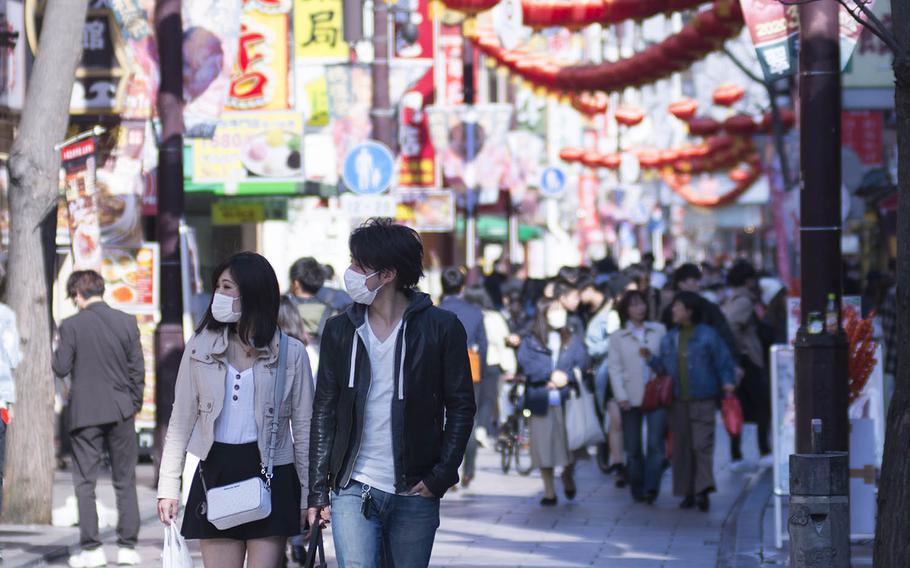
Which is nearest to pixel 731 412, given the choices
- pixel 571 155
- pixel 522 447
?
pixel 522 447

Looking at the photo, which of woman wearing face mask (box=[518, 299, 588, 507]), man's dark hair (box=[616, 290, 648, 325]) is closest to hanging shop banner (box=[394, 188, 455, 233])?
man's dark hair (box=[616, 290, 648, 325])

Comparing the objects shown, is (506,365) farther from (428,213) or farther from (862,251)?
(862,251)

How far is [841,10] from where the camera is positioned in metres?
9.81

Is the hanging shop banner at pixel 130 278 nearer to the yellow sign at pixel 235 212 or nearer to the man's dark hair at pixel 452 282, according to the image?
the man's dark hair at pixel 452 282

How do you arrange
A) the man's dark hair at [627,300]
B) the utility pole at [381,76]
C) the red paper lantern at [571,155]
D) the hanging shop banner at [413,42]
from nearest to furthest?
the man's dark hair at [627,300], the utility pole at [381,76], the hanging shop banner at [413,42], the red paper lantern at [571,155]

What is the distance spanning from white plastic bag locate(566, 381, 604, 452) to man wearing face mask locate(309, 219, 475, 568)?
26.9 ft

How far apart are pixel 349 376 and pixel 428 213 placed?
19.4 metres

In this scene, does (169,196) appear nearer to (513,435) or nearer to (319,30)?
(513,435)

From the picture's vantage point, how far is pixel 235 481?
6.12 m

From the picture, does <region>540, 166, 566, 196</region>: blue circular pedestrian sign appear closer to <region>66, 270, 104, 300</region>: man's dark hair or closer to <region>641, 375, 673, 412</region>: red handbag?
<region>641, 375, 673, 412</region>: red handbag

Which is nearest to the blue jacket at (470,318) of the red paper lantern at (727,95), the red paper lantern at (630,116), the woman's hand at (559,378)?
the woman's hand at (559,378)

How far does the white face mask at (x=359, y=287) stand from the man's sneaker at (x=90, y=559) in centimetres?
514

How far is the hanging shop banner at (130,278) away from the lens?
15547mm

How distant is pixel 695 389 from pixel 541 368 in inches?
52.6
